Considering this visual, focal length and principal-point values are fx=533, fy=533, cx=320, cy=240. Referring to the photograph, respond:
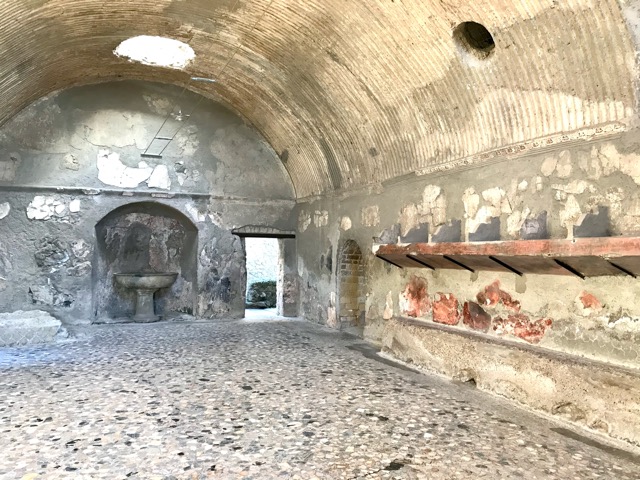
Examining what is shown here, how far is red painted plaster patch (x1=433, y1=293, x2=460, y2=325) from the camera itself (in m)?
6.95

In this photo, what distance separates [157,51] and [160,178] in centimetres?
282

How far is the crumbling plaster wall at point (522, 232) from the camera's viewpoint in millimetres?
4797

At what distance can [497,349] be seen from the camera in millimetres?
5887

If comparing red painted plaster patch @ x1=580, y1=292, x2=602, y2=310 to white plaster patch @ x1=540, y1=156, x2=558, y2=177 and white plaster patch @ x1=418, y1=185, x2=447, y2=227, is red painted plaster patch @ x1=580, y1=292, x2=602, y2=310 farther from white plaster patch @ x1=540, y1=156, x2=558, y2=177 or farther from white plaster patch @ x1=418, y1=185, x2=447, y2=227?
white plaster patch @ x1=418, y1=185, x2=447, y2=227

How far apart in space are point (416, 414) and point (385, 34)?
4.43 meters

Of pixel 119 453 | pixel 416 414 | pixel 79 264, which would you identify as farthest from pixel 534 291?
pixel 79 264

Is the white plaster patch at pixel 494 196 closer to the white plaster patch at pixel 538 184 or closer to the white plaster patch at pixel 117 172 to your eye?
the white plaster patch at pixel 538 184

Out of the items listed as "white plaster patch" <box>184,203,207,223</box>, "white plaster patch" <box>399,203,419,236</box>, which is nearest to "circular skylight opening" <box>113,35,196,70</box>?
"white plaster patch" <box>184,203,207,223</box>

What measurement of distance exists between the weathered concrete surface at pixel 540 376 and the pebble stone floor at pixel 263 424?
215 millimetres

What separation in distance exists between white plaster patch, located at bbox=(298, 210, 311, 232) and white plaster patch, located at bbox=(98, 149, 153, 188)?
3.51 m

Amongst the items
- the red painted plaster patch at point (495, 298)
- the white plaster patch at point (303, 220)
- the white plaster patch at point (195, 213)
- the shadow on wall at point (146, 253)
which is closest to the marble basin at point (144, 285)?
the shadow on wall at point (146, 253)

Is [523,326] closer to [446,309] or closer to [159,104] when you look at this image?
[446,309]

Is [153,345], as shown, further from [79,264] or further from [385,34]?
[385,34]

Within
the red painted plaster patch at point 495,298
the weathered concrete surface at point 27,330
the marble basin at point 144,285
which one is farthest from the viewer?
the marble basin at point 144,285
